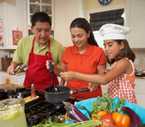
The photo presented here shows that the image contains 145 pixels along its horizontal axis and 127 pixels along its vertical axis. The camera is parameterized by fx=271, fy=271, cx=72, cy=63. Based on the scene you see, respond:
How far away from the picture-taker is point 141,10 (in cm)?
308

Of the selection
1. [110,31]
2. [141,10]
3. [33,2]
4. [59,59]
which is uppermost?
[33,2]

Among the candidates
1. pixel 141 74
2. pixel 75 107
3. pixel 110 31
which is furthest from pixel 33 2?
pixel 75 107

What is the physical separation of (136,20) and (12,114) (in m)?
2.52

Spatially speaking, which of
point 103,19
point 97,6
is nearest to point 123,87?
point 103,19

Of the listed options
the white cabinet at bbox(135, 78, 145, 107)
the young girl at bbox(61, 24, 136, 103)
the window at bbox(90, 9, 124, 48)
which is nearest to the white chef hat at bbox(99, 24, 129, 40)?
the young girl at bbox(61, 24, 136, 103)

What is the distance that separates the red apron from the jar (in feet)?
3.33

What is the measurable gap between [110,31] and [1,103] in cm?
81

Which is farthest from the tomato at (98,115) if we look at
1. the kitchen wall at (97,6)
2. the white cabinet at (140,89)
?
the kitchen wall at (97,6)

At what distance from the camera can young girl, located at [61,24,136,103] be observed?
147 centimetres

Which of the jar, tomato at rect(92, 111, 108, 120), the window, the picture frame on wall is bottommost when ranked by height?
tomato at rect(92, 111, 108, 120)

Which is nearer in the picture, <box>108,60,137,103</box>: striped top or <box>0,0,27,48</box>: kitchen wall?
<box>108,60,137,103</box>: striped top

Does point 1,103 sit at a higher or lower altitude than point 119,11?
lower

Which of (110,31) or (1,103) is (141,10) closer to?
(110,31)

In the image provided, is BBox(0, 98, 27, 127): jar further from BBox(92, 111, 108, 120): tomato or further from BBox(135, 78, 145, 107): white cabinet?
BBox(135, 78, 145, 107): white cabinet
